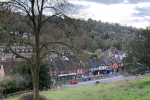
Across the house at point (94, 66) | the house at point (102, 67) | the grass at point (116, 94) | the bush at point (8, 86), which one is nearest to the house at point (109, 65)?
the house at point (102, 67)

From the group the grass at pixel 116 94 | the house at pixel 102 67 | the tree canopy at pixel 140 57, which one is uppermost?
the tree canopy at pixel 140 57

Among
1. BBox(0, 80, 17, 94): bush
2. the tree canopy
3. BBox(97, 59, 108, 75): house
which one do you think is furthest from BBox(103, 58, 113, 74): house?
BBox(0, 80, 17, 94): bush

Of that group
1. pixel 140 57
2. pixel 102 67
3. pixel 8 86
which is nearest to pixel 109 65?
pixel 102 67

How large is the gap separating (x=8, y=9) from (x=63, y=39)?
341 centimetres

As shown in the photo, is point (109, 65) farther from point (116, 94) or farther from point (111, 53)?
point (116, 94)

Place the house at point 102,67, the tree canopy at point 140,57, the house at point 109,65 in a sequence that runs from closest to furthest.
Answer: the tree canopy at point 140,57 → the house at point 102,67 → the house at point 109,65

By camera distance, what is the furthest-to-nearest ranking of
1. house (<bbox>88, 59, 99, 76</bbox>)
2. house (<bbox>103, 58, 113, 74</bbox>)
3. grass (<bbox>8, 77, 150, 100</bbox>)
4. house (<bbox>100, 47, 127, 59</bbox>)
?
house (<bbox>100, 47, 127, 59</bbox>) < house (<bbox>103, 58, 113, 74</bbox>) < house (<bbox>88, 59, 99, 76</bbox>) < grass (<bbox>8, 77, 150, 100</bbox>)

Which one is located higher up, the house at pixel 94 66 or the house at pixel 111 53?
the house at pixel 111 53

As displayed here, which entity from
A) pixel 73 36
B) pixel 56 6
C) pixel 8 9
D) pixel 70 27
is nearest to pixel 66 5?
pixel 56 6

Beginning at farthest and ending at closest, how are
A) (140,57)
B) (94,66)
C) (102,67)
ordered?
(102,67)
(94,66)
(140,57)

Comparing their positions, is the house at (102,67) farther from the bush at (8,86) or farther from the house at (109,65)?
the bush at (8,86)

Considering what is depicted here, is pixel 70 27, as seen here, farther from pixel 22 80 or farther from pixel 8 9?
pixel 22 80

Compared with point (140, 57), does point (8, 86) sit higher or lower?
lower

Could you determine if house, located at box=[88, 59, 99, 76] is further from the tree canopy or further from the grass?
the grass
